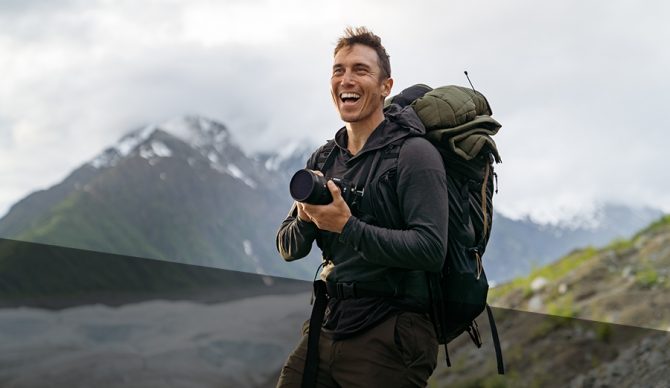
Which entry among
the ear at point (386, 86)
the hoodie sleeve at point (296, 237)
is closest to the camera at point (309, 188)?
the hoodie sleeve at point (296, 237)

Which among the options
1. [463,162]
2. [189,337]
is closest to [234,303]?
[189,337]

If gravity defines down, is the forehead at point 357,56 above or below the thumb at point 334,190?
above

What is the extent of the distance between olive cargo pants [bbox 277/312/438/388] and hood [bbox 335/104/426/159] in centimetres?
71

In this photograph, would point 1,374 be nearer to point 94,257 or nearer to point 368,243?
point 94,257

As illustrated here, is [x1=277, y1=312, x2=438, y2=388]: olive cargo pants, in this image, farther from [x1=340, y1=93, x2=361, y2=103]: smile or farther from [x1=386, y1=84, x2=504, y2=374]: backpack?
[x1=340, y1=93, x2=361, y2=103]: smile

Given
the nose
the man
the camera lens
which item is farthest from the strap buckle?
the nose

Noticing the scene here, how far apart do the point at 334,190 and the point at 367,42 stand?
78 centimetres

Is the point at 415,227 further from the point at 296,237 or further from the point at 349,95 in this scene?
the point at 349,95

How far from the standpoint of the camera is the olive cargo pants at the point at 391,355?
113 inches

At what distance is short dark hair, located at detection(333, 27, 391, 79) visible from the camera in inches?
125

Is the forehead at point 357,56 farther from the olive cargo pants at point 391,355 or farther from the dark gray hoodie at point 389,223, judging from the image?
the olive cargo pants at point 391,355

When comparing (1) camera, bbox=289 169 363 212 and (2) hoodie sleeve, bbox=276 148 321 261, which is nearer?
(1) camera, bbox=289 169 363 212

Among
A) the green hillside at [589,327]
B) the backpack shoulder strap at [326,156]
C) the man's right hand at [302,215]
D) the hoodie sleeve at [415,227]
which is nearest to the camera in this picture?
the hoodie sleeve at [415,227]

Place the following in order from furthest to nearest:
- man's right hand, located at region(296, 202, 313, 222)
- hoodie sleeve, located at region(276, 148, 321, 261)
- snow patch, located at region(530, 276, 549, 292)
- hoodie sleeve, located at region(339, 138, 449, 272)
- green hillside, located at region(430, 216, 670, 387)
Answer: snow patch, located at region(530, 276, 549, 292), green hillside, located at region(430, 216, 670, 387), hoodie sleeve, located at region(276, 148, 321, 261), man's right hand, located at region(296, 202, 313, 222), hoodie sleeve, located at region(339, 138, 449, 272)
